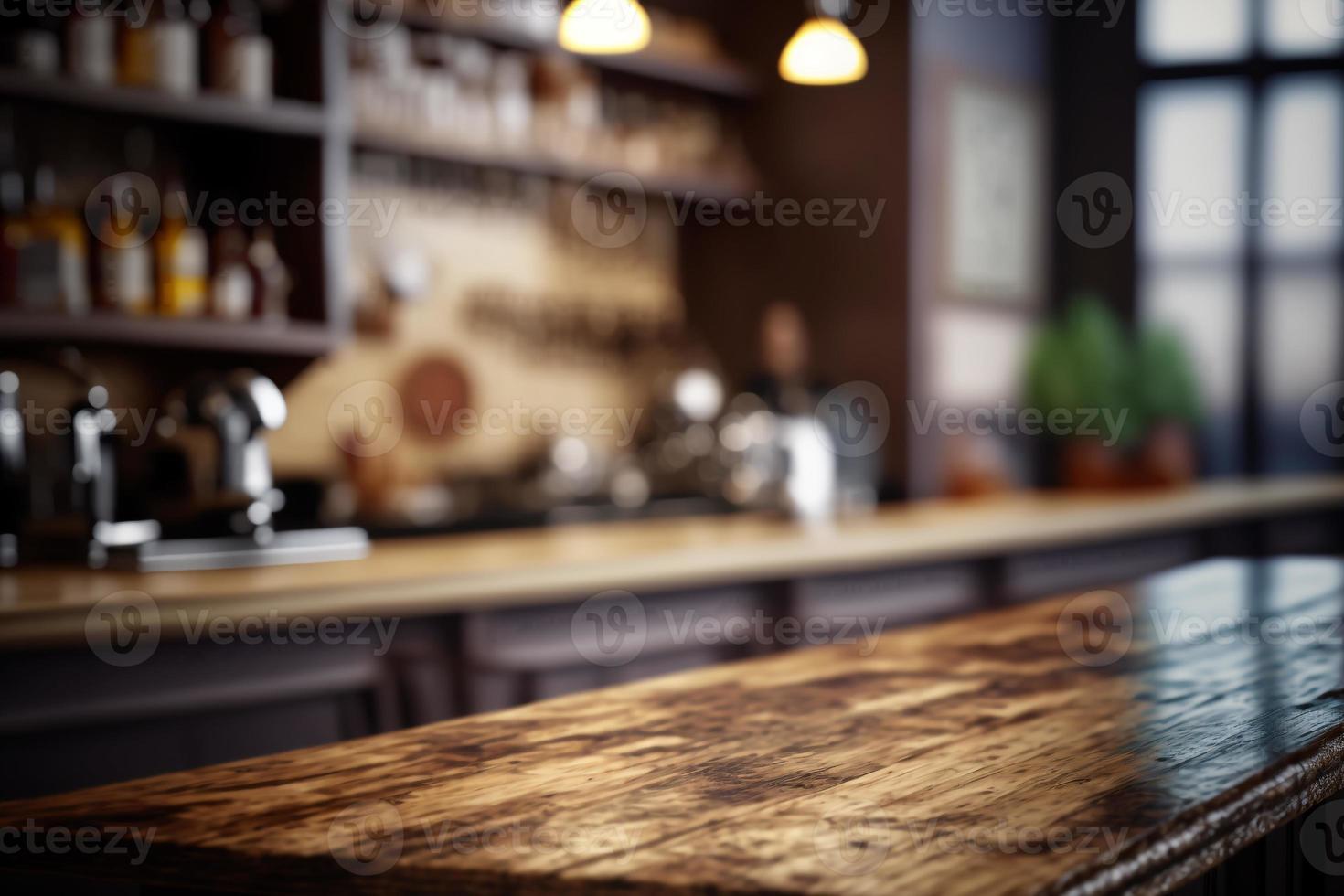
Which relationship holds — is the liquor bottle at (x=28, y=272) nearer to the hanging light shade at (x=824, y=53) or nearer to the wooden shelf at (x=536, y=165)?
the wooden shelf at (x=536, y=165)

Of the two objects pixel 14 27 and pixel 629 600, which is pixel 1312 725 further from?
pixel 14 27

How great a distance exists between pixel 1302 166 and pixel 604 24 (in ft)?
15.0

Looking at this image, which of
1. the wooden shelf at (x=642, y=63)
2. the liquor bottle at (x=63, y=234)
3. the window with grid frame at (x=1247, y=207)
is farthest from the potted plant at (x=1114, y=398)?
the liquor bottle at (x=63, y=234)

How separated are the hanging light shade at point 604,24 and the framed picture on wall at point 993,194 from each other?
2684mm

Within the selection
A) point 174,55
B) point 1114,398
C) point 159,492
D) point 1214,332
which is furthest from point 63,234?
point 1214,332

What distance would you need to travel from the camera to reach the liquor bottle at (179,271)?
9.69ft

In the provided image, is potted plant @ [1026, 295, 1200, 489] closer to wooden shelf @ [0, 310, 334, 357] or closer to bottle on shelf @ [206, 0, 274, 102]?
wooden shelf @ [0, 310, 334, 357]

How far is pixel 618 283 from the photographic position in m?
4.66

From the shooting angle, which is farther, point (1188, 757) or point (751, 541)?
point (751, 541)

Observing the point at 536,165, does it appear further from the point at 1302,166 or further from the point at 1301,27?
the point at 1301,27

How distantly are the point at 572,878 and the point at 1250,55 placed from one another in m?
6.16

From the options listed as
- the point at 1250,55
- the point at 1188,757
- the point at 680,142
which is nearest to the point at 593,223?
the point at 680,142

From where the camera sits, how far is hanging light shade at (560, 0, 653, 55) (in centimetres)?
236

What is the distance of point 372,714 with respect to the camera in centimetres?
234
